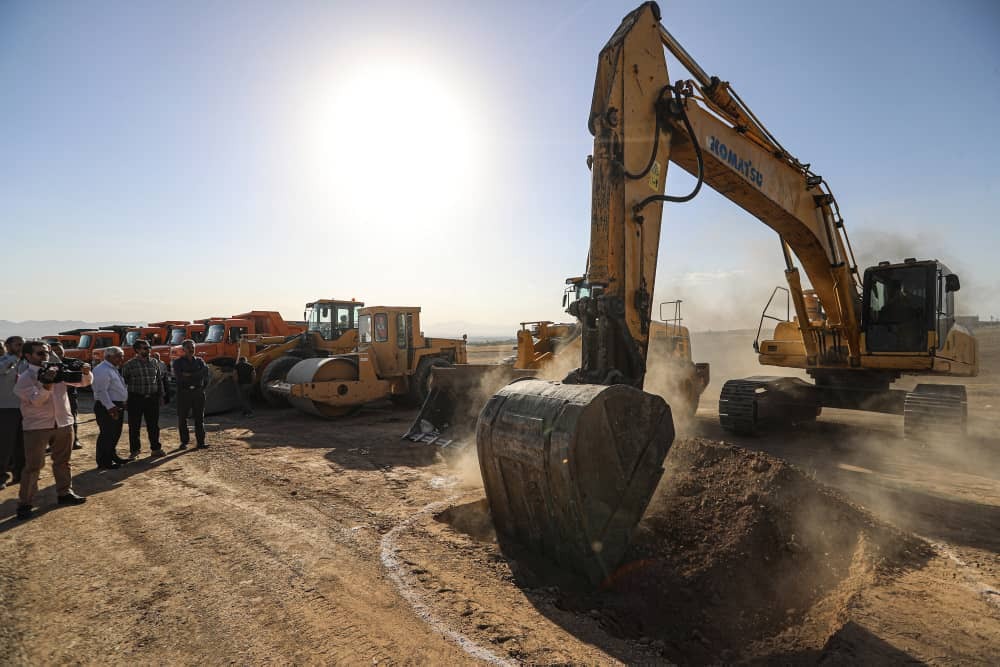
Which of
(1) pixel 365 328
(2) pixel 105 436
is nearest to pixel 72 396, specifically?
(2) pixel 105 436

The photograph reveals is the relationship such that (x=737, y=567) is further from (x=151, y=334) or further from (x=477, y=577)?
(x=151, y=334)

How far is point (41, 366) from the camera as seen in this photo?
17.4 ft

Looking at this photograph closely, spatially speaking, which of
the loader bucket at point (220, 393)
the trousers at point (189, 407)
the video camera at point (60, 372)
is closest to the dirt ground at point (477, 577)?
the video camera at point (60, 372)

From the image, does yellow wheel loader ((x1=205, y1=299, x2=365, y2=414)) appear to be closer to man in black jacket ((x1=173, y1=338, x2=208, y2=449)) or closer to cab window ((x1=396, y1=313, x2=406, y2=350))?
cab window ((x1=396, y1=313, x2=406, y2=350))

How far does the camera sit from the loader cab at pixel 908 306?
798 cm

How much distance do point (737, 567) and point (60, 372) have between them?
22.8ft

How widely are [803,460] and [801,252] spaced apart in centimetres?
344

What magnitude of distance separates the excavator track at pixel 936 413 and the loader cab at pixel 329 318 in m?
13.1

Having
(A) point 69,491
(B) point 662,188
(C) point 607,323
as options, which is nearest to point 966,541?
(C) point 607,323

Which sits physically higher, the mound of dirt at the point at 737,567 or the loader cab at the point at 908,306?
the loader cab at the point at 908,306

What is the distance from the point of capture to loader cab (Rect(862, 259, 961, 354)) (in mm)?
7980

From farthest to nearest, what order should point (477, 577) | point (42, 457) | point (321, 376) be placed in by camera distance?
point (321, 376), point (42, 457), point (477, 577)

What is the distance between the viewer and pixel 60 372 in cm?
529

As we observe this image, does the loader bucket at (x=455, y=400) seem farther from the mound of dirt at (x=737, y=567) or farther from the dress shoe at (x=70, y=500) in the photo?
the dress shoe at (x=70, y=500)
